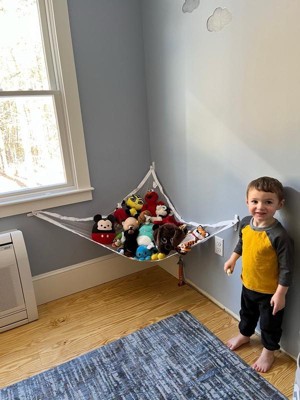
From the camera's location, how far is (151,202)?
2.25 meters

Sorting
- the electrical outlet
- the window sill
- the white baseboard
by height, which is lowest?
the white baseboard

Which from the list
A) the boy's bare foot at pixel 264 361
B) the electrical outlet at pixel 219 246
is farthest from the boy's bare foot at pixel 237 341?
the electrical outlet at pixel 219 246

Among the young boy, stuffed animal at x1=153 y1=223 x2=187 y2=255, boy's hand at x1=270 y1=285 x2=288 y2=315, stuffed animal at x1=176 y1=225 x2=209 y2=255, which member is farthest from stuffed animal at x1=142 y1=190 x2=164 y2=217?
boy's hand at x1=270 y1=285 x2=288 y2=315

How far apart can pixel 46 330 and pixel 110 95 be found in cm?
163

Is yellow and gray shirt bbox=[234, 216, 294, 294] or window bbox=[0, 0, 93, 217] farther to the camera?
window bbox=[0, 0, 93, 217]

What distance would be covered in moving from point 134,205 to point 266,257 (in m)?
1.10

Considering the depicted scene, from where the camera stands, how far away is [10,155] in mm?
1930

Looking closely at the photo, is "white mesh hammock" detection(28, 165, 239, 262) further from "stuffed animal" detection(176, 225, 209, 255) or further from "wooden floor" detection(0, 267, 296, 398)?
"wooden floor" detection(0, 267, 296, 398)

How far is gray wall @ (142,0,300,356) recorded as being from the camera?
4.33ft

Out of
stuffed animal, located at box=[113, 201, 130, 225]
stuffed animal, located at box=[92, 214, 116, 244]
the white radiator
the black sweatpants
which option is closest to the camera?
the black sweatpants

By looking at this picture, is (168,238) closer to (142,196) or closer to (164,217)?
(164,217)

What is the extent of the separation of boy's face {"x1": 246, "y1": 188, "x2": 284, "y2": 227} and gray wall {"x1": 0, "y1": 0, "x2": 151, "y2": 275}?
1140 mm

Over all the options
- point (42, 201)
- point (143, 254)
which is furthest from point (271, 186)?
point (42, 201)

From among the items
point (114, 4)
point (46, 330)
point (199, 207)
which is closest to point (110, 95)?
point (114, 4)
